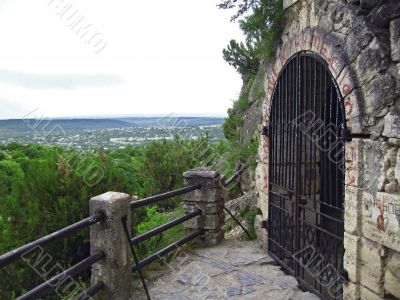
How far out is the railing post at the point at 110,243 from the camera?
375 cm

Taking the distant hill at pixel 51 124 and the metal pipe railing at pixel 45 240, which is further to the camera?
the distant hill at pixel 51 124

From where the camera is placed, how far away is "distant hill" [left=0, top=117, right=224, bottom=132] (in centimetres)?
804

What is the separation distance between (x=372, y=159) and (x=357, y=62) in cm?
94

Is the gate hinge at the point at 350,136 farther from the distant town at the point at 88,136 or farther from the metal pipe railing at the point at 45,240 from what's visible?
the distant town at the point at 88,136

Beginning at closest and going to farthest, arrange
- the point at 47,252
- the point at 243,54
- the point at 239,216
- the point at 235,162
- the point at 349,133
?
the point at 349,133, the point at 47,252, the point at 239,216, the point at 235,162, the point at 243,54

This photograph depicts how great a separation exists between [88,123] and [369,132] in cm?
3486

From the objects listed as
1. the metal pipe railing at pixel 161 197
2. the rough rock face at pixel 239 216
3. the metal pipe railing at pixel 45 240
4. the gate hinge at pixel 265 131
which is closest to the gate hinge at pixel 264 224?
the rough rock face at pixel 239 216

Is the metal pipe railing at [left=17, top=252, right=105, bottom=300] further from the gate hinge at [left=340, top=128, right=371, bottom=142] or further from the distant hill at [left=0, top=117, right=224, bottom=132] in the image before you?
the distant hill at [left=0, top=117, right=224, bottom=132]

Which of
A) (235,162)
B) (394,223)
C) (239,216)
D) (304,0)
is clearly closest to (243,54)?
(235,162)

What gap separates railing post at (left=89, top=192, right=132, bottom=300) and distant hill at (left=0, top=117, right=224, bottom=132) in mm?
3958

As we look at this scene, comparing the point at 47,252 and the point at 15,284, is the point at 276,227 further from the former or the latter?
the point at 15,284

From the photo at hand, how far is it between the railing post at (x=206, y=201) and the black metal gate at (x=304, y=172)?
835mm

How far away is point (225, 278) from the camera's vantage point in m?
4.89

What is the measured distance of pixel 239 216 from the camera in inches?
291
